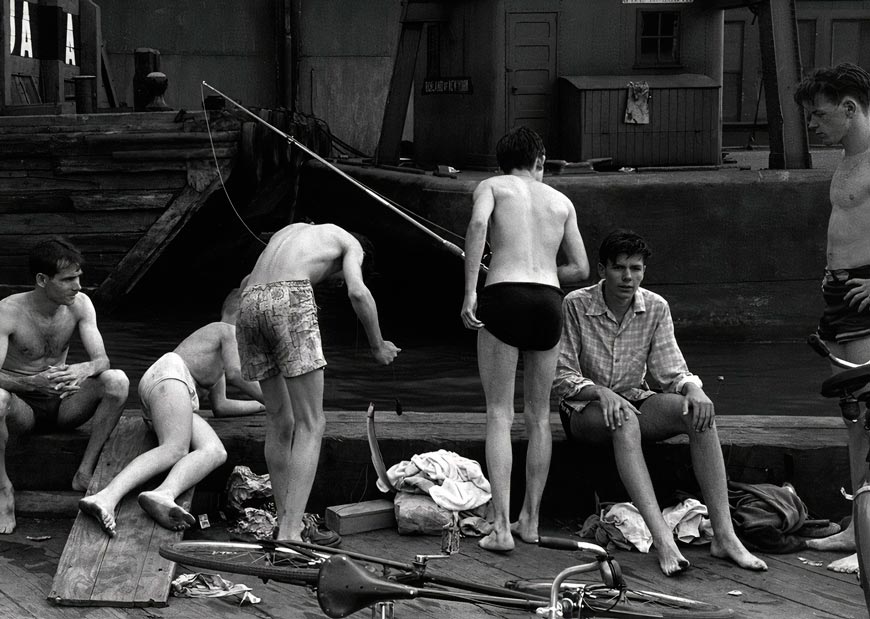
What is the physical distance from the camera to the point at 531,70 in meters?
12.0

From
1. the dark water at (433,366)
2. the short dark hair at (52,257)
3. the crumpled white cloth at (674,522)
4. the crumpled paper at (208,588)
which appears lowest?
the dark water at (433,366)

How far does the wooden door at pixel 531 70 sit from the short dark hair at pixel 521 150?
261 inches

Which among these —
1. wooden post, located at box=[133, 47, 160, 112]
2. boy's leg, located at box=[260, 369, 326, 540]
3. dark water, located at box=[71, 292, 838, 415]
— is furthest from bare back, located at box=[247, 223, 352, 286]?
wooden post, located at box=[133, 47, 160, 112]

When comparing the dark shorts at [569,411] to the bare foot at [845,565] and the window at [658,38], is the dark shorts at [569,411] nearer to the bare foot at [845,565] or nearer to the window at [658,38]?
the bare foot at [845,565]

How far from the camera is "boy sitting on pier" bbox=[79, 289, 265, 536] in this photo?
484cm

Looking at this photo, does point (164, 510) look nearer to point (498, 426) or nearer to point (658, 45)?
point (498, 426)

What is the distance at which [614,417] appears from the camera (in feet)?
16.3

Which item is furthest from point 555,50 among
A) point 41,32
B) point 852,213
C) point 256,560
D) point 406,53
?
point 256,560

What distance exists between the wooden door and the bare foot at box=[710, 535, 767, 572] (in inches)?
296

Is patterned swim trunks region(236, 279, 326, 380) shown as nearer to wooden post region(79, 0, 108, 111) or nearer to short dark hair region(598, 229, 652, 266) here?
short dark hair region(598, 229, 652, 266)

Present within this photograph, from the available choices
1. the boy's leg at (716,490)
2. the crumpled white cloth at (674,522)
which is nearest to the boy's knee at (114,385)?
the crumpled white cloth at (674,522)

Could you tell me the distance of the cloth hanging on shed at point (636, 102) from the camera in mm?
11641

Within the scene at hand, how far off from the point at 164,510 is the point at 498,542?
141cm

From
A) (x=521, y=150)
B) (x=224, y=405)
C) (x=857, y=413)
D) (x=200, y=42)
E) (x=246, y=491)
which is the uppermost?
(x=200, y=42)
